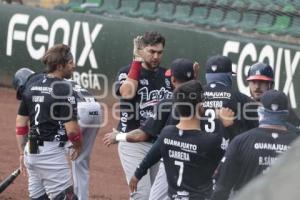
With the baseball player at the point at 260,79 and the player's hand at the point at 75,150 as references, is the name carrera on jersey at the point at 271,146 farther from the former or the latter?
the player's hand at the point at 75,150

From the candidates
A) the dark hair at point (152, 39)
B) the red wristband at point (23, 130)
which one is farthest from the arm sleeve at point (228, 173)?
the red wristband at point (23, 130)

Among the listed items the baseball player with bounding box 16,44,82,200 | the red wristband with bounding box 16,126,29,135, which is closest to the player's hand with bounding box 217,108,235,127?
the baseball player with bounding box 16,44,82,200

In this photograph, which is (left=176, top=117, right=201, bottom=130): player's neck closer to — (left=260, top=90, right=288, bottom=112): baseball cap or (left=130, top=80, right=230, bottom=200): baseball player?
(left=130, top=80, right=230, bottom=200): baseball player

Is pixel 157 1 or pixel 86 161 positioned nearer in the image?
pixel 86 161

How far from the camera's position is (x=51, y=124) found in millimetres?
6586

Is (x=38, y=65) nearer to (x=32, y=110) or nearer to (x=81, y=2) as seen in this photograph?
(x=81, y=2)

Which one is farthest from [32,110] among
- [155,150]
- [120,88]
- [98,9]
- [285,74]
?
[98,9]

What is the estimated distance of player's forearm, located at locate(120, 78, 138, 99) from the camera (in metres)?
6.91

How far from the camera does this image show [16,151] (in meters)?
10.8

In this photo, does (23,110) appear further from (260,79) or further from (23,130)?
(260,79)

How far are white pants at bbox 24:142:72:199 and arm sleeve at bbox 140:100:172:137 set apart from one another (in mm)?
761

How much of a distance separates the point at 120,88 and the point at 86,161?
2.81 ft

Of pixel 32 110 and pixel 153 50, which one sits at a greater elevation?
pixel 153 50

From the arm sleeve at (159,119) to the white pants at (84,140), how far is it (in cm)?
105
